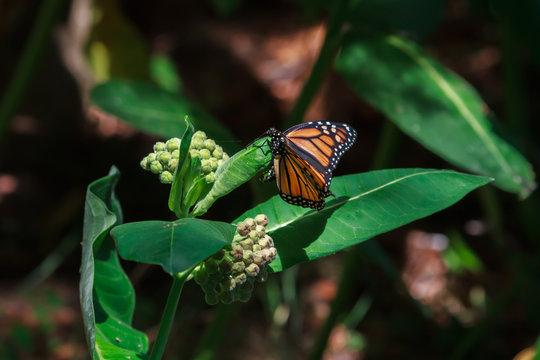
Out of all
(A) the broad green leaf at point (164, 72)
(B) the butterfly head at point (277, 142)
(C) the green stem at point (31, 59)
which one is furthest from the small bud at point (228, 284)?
(A) the broad green leaf at point (164, 72)

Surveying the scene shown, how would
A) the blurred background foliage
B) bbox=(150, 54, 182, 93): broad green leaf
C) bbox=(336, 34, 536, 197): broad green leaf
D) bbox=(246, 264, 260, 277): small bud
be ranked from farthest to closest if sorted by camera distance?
1. bbox=(150, 54, 182, 93): broad green leaf
2. the blurred background foliage
3. bbox=(336, 34, 536, 197): broad green leaf
4. bbox=(246, 264, 260, 277): small bud

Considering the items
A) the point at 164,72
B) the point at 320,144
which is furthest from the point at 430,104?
the point at 164,72

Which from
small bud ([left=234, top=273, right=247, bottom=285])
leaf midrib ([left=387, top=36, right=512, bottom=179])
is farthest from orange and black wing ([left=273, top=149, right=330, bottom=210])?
leaf midrib ([left=387, top=36, right=512, bottom=179])

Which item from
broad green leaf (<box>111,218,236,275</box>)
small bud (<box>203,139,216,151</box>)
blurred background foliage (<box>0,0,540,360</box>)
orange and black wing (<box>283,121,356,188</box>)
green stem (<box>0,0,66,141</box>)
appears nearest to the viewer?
broad green leaf (<box>111,218,236,275</box>)

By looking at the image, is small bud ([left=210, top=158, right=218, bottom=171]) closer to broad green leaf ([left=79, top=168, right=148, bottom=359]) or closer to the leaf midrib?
broad green leaf ([left=79, top=168, right=148, bottom=359])

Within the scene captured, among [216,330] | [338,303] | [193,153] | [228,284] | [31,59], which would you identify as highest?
[193,153]

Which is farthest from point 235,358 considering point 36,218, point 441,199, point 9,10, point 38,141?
point 9,10

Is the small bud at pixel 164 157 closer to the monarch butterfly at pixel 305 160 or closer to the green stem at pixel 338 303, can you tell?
the monarch butterfly at pixel 305 160

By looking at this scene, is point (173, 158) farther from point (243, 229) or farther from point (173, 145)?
point (243, 229)

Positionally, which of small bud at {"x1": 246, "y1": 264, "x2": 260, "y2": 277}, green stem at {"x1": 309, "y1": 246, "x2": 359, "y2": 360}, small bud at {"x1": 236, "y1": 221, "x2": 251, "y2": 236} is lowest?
green stem at {"x1": 309, "y1": 246, "x2": 359, "y2": 360}
